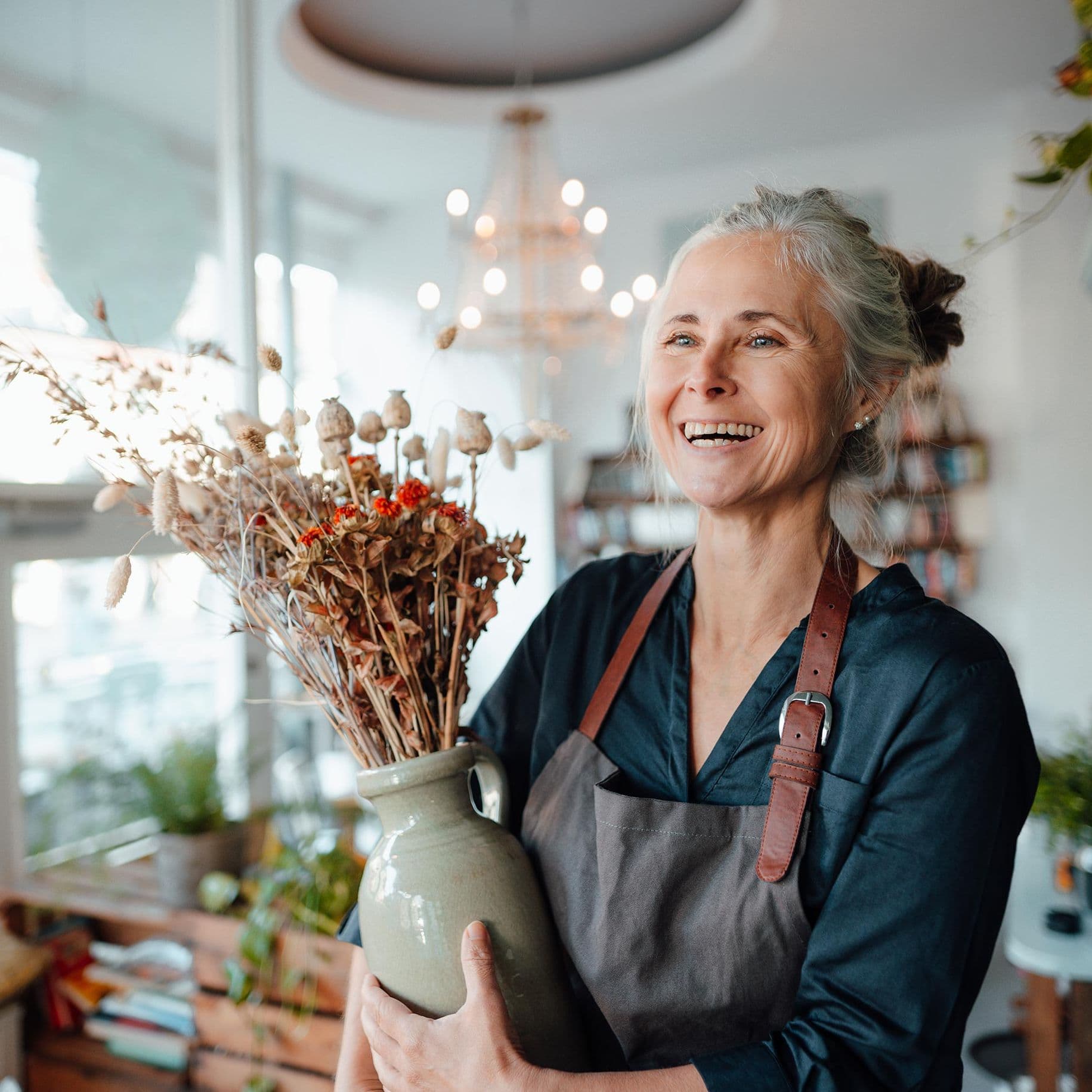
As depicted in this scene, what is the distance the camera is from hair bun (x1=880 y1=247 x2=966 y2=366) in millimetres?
1199

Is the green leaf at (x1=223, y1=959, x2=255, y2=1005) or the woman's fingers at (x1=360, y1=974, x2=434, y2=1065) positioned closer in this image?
the woman's fingers at (x1=360, y1=974, x2=434, y2=1065)

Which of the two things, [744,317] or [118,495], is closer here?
[118,495]

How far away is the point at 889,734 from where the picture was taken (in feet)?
3.13

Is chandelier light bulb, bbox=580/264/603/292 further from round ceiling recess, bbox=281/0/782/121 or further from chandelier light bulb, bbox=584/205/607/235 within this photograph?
round ceiling recess, bbox=281/0/782/121

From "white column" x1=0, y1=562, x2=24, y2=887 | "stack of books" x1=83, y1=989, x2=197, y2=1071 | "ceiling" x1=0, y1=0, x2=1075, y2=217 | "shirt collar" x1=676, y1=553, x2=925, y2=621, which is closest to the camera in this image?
"shirt collar" x1=676, y1=553, x2=925, y2=621

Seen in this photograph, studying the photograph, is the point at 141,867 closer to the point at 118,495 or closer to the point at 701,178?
the point at 118,495

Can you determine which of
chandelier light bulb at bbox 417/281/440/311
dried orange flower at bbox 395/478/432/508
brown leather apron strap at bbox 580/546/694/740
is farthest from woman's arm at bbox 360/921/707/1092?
chandelier light bulb at bbox 417/281/440/311

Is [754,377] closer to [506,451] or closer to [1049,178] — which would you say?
[506,451]

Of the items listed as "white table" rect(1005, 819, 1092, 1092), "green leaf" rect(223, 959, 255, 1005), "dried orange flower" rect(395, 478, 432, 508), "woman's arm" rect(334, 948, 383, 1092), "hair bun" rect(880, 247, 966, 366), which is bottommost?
"white table" rect(1005, 819, 1092, 1092)

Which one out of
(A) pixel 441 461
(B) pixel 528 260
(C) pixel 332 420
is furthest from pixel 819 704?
(B) pixel 528 260

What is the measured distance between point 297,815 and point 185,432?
1862 millimetres

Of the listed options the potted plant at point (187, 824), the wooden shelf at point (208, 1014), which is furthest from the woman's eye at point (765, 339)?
the potted plant at point (187, 824)

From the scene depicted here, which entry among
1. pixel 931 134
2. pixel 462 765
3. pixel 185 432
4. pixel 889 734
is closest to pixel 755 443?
pixel 889 734

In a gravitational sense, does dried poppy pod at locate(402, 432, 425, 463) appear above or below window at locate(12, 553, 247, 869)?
above
